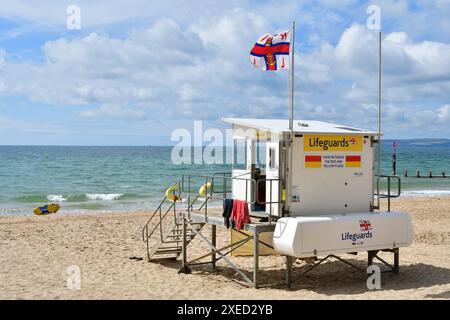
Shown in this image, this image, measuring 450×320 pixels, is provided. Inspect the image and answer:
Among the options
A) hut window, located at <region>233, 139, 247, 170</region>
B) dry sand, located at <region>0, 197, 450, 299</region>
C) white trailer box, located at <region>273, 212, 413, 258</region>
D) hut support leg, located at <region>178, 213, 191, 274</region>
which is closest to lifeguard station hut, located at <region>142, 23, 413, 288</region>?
white trailer box, located at <region>273, 212, 413, 258</region>

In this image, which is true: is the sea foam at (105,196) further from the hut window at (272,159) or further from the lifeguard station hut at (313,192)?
the hut window at (272,159)

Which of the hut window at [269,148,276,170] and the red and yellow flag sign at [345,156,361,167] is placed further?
the red and yellow flag sign at [345,156,361,167]

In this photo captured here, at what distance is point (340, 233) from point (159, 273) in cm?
576

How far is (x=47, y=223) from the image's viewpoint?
92.0 ft

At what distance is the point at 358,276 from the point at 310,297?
3.37 meters

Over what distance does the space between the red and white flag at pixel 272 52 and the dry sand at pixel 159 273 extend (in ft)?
17.8

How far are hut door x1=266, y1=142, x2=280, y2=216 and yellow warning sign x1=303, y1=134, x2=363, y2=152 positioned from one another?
710 mm

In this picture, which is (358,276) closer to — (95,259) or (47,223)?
(95,259)

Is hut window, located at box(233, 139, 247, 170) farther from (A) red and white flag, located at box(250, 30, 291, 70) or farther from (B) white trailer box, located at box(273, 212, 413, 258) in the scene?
(B) white trailer box, located at box(273, 212, 413, 258)

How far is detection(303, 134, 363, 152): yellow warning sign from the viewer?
1369 centimetres

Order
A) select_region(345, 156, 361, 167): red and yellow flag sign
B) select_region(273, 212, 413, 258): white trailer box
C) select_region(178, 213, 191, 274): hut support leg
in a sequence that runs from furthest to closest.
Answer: select_region(178, 213, 191, 274): hut support leg, select_region(345, 156, 361, 167): red and yellow flag sign, select_region(273, 212, 413, 258): white trailer box
